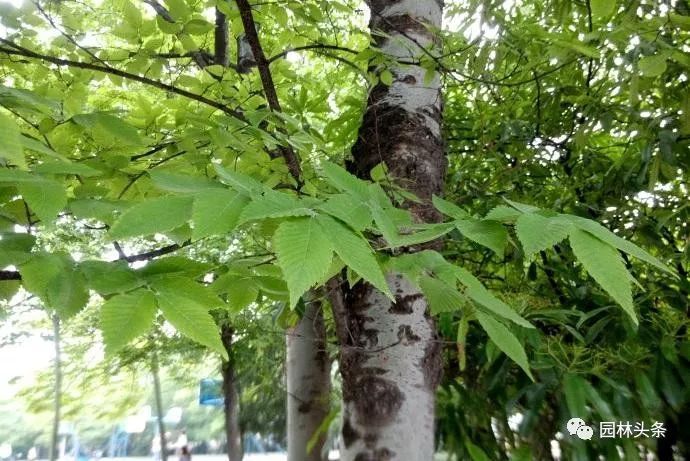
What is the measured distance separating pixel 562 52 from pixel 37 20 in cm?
118

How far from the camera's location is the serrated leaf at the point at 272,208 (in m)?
0.39

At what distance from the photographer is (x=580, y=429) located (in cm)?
153

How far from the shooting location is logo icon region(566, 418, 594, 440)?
1.52 m

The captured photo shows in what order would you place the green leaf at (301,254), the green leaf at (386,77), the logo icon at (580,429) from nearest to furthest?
the green leaf at (301,254), the green leaf at (386,77), the logo icon at (580,429)

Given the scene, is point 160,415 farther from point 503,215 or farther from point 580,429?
point 503,215

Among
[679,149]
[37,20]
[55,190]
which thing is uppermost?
[37,20]

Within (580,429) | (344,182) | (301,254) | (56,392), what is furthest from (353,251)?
(56,392)

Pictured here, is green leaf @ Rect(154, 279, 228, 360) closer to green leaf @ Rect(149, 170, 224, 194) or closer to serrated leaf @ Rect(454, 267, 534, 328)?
green leaf @ Rect(149, 170, 224, 194)

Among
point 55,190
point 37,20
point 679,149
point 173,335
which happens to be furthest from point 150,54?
point 173,335

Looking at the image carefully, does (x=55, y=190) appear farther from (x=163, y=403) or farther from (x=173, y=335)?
(x=163, y=403)

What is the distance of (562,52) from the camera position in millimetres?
1006

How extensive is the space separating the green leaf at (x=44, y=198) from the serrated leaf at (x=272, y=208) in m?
0.24

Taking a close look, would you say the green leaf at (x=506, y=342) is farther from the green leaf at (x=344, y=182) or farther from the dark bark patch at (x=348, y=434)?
the dark bark patch at (x=348, y=434)

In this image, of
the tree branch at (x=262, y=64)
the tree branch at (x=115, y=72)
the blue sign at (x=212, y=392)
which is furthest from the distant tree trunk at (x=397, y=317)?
the blue sign at (x=212, y=392)
